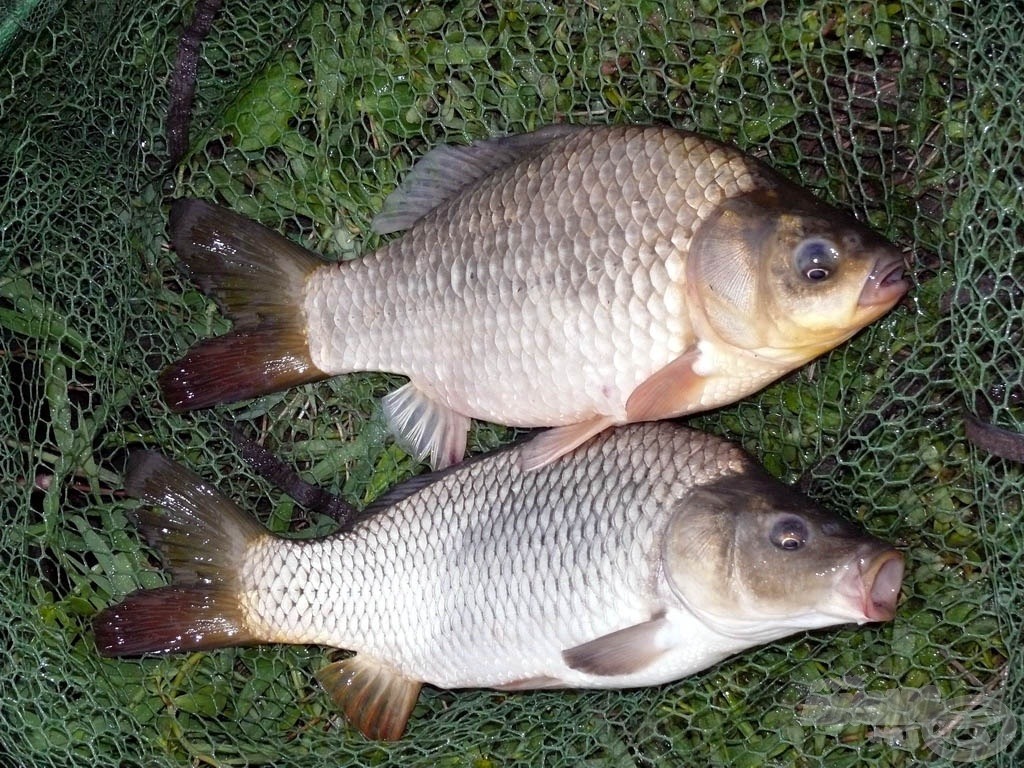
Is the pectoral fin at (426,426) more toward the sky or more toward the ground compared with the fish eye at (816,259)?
more toward the ground

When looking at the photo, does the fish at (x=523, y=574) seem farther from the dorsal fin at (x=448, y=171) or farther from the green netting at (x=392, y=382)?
the dorsal fin at (x=448, y=171)

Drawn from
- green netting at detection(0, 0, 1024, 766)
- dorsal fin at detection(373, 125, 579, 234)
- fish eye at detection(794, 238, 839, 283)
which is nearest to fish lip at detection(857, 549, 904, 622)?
green netting at detection(0, 0, 1024, 766)

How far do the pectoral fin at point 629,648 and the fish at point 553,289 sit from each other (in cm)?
33

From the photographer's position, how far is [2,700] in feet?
7.18

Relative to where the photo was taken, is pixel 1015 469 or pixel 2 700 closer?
pixel 1015 469

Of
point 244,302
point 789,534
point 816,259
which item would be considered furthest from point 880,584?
point 244,302

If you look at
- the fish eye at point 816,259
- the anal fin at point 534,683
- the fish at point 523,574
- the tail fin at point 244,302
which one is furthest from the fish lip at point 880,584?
the tail fin at point 244,302

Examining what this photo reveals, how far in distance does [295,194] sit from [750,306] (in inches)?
43.3

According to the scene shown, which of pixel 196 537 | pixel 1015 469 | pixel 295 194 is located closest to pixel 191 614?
pixel 196 537

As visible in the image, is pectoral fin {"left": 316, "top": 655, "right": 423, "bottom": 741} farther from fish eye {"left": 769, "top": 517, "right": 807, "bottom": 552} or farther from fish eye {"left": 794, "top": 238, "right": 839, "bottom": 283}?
fish eye {"left": 794, "top": 238, "right": 839, "bottom": 283}

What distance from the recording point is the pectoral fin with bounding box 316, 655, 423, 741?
219cm

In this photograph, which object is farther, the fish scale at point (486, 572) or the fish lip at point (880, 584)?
the fish scale at point (486, 572)

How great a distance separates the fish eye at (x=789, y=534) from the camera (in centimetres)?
182

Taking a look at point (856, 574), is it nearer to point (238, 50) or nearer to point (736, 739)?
point (736, 739)
